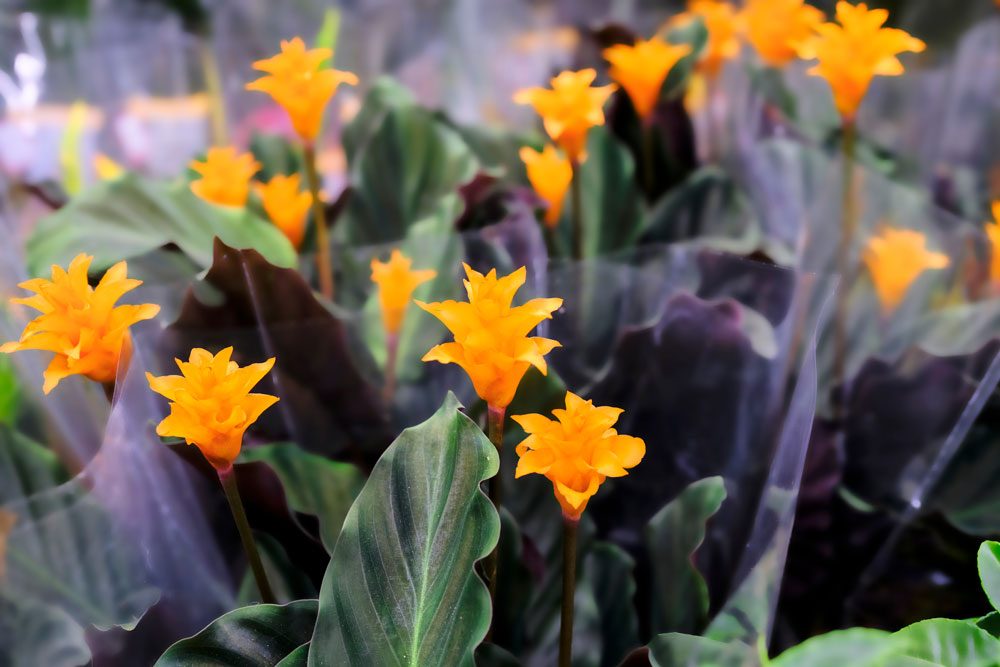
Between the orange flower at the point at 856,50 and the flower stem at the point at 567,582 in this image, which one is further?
the orange flower at the point at 856,50

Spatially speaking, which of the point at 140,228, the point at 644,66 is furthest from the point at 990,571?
the point at 140,228

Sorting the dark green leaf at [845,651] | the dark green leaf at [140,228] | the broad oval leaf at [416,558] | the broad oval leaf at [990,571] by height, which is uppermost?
the dark green leaf at [140,228]

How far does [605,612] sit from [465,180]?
0.94 ft

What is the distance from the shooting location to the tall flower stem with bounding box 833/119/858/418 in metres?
0.49

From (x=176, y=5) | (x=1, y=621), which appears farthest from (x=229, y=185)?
(x=176, y=5)

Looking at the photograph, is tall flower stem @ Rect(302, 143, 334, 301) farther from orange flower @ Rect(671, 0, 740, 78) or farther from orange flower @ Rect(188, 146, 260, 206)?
orange flower @ Rect(671, 0, 740, 78)

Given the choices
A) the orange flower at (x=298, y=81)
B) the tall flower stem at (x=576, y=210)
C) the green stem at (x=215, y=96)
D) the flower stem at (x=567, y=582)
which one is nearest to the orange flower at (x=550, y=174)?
the tall flower stem at (x=576, y=210)

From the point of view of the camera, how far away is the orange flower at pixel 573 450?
0.30 m

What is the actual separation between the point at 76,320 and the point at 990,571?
1.16 ft

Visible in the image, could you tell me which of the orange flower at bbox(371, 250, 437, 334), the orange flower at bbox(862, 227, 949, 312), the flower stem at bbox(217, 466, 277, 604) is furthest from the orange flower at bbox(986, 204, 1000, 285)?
the flower stem at bbox(217, 466, 277, 604)

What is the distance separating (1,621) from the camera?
373 mm

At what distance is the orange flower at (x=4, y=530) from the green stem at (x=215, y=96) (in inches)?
19.3

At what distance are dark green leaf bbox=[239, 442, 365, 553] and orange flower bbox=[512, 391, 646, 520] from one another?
0.41ft

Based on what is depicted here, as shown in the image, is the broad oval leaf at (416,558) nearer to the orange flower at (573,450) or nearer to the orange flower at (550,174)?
the orange flower at (573,450)
